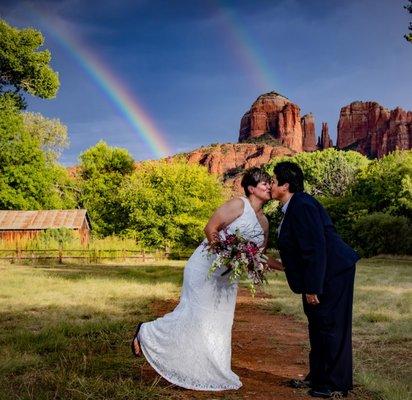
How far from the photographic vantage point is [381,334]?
29.6ft

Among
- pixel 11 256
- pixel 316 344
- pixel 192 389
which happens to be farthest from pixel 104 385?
pixel 11 256

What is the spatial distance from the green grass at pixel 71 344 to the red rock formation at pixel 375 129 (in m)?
175

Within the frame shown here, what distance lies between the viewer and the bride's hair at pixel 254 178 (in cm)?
561

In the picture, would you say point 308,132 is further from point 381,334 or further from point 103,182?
point 381,334

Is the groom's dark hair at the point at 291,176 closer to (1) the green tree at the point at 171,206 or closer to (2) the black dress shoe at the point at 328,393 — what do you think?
(2) the black dress shoe at the point at 328,393

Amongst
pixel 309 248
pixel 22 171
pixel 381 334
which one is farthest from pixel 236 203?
pixel 22 171

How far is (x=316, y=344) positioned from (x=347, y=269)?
830mm

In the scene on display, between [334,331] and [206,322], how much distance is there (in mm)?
1287

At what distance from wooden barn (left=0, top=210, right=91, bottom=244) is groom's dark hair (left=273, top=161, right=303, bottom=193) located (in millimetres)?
38579

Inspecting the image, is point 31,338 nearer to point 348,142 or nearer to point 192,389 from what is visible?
point 192,389

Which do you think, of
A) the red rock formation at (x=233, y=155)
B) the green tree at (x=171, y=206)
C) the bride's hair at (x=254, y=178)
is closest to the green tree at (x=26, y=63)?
the green tree at (x=171, y=206)

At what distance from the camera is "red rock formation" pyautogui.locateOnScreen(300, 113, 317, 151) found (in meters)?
196

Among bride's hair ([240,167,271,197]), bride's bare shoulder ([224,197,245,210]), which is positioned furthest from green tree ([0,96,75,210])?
bride's bare shoulder ([224,197,245,210])

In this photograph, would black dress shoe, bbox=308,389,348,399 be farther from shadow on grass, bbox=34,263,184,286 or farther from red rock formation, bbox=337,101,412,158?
red rock formation, bbox=337,101,412,158
